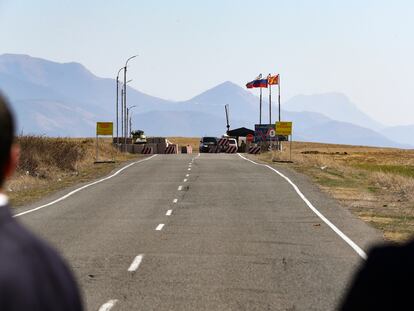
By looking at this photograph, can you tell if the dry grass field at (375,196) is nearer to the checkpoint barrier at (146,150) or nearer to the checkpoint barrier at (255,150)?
the checkpoint barrier at (255,150)

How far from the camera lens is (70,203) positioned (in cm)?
2367

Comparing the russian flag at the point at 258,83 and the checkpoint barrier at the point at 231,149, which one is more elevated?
the russian flag at the point at 258,83

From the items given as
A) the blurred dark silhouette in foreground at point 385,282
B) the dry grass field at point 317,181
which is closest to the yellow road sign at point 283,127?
the dry grass field at point 317,181

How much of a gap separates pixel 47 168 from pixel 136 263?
1167 inches

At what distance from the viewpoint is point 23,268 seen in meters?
2.22

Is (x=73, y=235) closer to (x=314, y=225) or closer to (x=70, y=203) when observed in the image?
(x=314, y=225)

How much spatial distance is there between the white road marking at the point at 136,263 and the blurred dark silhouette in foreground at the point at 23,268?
359 inches

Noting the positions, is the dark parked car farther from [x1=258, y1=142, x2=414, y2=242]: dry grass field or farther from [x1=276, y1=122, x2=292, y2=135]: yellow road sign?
[x1=258, y1=142, x2=414, y2=242]: dry grass field

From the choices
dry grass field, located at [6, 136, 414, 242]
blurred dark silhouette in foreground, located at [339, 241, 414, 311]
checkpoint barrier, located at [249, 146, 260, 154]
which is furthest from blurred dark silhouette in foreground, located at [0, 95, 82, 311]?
checkpoint barrier, located at [249, 146, 260, 154]

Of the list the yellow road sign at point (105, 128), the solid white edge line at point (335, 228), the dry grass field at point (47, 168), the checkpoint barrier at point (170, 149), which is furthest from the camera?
the checkpoint barrier at point (170, 149)

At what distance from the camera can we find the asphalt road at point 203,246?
955cm

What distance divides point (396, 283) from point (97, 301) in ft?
22.5

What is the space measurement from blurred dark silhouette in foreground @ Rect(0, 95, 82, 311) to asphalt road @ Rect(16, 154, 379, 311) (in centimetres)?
646

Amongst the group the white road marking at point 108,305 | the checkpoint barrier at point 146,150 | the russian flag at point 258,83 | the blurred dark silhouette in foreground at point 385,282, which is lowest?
the white road marking at point 108,305
